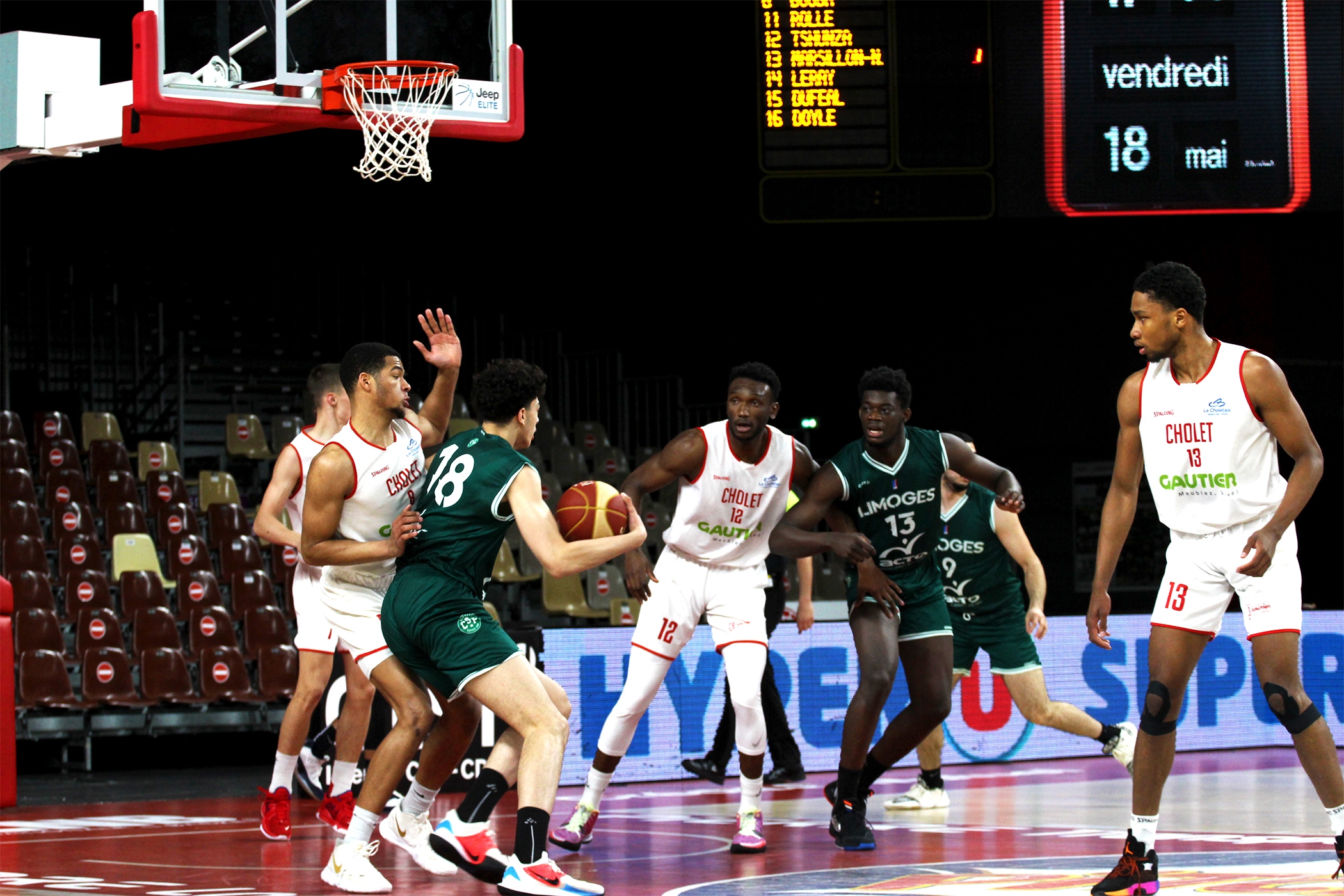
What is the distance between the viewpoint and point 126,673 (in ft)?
38.5

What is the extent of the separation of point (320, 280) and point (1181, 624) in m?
14.2

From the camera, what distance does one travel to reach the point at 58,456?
45.4 feet

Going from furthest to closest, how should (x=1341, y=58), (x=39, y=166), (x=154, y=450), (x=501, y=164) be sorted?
(x=501, y=164)
(x=39, y=166)
(x=154, y=450)
(x=1341, y=58)

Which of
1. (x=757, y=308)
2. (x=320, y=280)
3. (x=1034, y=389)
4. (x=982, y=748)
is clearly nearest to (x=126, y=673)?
(x=982, y=748)

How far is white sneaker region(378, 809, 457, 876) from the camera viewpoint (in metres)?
6.40

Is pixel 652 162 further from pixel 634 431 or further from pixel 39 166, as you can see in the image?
pixel 39 166

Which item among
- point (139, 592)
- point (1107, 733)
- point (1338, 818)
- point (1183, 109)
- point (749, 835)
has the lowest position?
point (749, 835)

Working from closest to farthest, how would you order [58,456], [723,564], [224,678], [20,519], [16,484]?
[723,564] < [224,678] < [20,519] < [16,484] < [58,456]

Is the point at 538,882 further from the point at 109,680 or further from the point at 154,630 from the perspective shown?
the point at 154,630

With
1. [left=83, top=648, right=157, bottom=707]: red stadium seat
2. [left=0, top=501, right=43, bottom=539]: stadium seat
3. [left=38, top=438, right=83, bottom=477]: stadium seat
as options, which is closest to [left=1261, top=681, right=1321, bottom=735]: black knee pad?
[left=83, top=648, right=157, bottom=707]: red stadium seat

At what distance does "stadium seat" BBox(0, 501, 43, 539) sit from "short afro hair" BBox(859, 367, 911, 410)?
797 centimetres

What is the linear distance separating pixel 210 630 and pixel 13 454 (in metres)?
2.43

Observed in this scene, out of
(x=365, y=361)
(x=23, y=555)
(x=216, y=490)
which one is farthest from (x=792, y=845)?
(x=216, y=490)

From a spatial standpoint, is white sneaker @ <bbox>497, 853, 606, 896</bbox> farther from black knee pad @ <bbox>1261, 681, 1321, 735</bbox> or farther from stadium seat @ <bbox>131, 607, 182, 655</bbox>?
stadium seat @ <bbox>131, 607, 182, 655</bbox>
